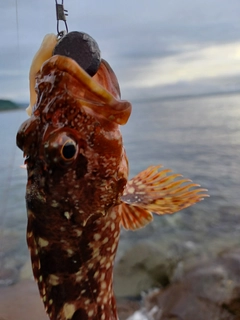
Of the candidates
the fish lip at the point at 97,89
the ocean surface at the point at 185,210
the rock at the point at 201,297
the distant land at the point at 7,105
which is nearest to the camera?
the fish lip at the point at 97,89

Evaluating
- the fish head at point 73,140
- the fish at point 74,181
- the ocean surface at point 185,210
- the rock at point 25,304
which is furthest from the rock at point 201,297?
the fish head at point 73,140

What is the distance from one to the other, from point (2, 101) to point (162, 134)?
1589cm

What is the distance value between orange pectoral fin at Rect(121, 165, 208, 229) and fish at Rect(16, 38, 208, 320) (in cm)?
11

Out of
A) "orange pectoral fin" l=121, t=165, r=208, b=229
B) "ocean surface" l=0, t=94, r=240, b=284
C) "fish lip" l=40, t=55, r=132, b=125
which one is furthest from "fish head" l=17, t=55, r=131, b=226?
"ocean surface" l=0, t=94, r=240, b=284

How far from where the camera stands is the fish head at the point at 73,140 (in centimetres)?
149

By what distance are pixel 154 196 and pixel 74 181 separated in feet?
A: 2.10

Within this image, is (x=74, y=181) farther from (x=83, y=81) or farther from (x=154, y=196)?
(x=154, y=196)

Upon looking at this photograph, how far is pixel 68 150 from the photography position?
151 centimetres

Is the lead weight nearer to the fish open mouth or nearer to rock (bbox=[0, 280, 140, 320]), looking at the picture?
the fish open mouth

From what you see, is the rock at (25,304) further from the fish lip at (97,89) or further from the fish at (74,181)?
the fish lip at (97,89)

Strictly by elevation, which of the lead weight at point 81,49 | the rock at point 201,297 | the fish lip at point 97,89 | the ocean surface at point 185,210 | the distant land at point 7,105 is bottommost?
the ocean surface at point 185,210

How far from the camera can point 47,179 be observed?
5.21 ft

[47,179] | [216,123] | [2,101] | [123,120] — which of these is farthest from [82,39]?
[216,123]

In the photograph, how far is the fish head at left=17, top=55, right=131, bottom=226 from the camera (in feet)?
4.89
